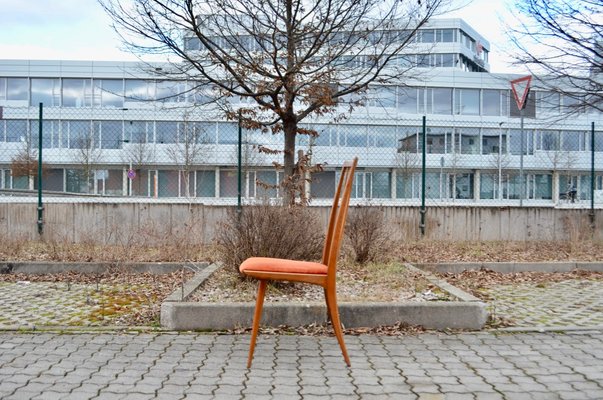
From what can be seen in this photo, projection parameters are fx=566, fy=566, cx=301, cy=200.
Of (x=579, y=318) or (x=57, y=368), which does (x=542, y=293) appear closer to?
(x=579, y=318)

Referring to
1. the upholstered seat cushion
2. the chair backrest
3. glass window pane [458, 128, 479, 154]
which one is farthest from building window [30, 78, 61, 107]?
the upholstered seat cushion

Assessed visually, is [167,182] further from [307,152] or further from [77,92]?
[77,92]

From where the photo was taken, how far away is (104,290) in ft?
22.6

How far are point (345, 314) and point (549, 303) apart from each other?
2690mm

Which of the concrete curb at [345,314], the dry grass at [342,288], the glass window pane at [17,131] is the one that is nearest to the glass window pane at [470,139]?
the glass window pane at [17,131]

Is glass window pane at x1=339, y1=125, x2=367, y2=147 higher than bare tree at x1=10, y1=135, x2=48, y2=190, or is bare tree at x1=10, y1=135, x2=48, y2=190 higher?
glass window pane at x1=339, y1=125, x2=367, y2=147

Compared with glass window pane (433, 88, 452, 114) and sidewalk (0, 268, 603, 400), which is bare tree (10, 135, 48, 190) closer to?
sidewalk (0, 268, 603, 400)

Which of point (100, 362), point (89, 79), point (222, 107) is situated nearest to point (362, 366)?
point (100, 362)

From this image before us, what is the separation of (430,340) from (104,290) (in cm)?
407

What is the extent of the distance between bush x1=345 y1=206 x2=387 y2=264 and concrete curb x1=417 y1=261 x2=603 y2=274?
71 cm

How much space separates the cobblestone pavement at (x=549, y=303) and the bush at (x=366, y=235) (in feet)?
5.47

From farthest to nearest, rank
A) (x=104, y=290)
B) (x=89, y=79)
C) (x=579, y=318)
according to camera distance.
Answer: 1. (x=89, y=79)
2. (x=104, y=290)
3. (x=579, y=318)

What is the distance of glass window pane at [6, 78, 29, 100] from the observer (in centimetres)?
4109

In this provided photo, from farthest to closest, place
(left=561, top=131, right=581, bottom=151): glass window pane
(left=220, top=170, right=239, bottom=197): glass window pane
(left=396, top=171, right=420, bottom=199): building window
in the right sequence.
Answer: (left=561, top=131, right=581, bottom=151): glass window pane → (left=396, top=171, right=420, bottom=199): building window → (left=220, top=170, right=239, bottom=197): glass window pane
